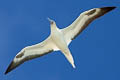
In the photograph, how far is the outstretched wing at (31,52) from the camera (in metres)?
42.2

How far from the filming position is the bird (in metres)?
41.2

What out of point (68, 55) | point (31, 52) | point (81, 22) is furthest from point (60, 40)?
point (31, 52)

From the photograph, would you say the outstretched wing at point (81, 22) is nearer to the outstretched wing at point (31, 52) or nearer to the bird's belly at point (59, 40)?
the bird's belly at point (59, 40)

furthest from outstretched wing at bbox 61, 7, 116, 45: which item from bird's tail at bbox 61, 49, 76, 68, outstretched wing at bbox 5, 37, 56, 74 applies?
outstretched wing at bbox 5, 37, 56, 74

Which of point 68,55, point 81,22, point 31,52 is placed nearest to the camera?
point 68,55

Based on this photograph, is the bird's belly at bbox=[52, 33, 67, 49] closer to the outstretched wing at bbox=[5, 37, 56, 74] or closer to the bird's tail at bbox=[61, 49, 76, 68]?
the bird's tail at bbox=[61, 49, 76, 68]

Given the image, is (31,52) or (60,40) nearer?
(60,40)

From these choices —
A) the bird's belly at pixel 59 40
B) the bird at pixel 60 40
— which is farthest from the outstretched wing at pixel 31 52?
the bird's belly at pixel 59 40

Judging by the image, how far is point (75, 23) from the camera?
42.0m

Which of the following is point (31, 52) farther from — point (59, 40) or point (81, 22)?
point (81, 22)

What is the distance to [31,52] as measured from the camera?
139ft

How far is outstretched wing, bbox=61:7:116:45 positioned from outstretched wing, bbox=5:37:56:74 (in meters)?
1.39

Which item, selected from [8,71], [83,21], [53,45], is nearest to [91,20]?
[83,21]

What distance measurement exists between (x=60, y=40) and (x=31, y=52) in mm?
2515
